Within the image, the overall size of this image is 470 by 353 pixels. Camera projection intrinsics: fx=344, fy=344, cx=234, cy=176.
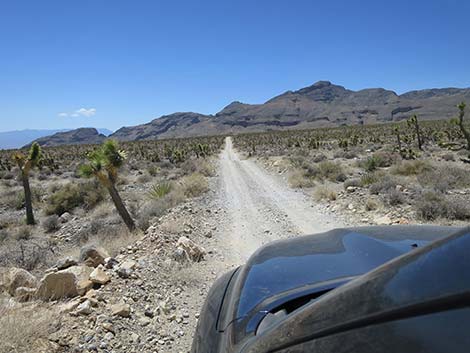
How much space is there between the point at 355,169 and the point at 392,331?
59.7 ft

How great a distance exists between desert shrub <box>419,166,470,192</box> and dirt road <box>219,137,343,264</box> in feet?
13.3

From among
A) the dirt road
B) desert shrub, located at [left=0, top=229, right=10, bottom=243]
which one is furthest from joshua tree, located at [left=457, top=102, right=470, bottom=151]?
desert shrub, located at [left=0, top=229, right=10, bottom=243]

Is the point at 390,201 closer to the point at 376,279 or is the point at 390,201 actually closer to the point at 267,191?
the point at 267,191

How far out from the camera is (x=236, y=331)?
178 cm

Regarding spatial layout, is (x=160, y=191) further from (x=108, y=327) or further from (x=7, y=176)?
(x=7, y=176)

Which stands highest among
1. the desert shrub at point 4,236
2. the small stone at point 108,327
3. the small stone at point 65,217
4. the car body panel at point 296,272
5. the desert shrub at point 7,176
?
the desert shrub at point 7,176

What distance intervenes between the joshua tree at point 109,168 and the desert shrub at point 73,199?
562 cm

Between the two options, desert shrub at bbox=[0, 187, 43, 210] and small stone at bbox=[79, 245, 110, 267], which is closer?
small stone at bbox=[79, 245, 110, 267]

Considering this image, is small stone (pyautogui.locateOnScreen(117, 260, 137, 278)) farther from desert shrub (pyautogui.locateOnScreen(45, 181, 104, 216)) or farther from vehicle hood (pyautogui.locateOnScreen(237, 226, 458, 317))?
desert shrub (pyautogui.locateOnScreen(45, 181, 104, 216))

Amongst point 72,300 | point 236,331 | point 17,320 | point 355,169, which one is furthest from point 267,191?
point 236,331

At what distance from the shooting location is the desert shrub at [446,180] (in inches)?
429

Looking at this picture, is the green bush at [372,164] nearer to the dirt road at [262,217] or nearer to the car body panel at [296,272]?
the dirt road at [262,217]

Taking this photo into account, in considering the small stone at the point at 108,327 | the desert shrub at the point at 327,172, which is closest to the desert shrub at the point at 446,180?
the desert shrub at the point at 327,172

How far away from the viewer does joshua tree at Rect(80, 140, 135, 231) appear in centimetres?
1045
